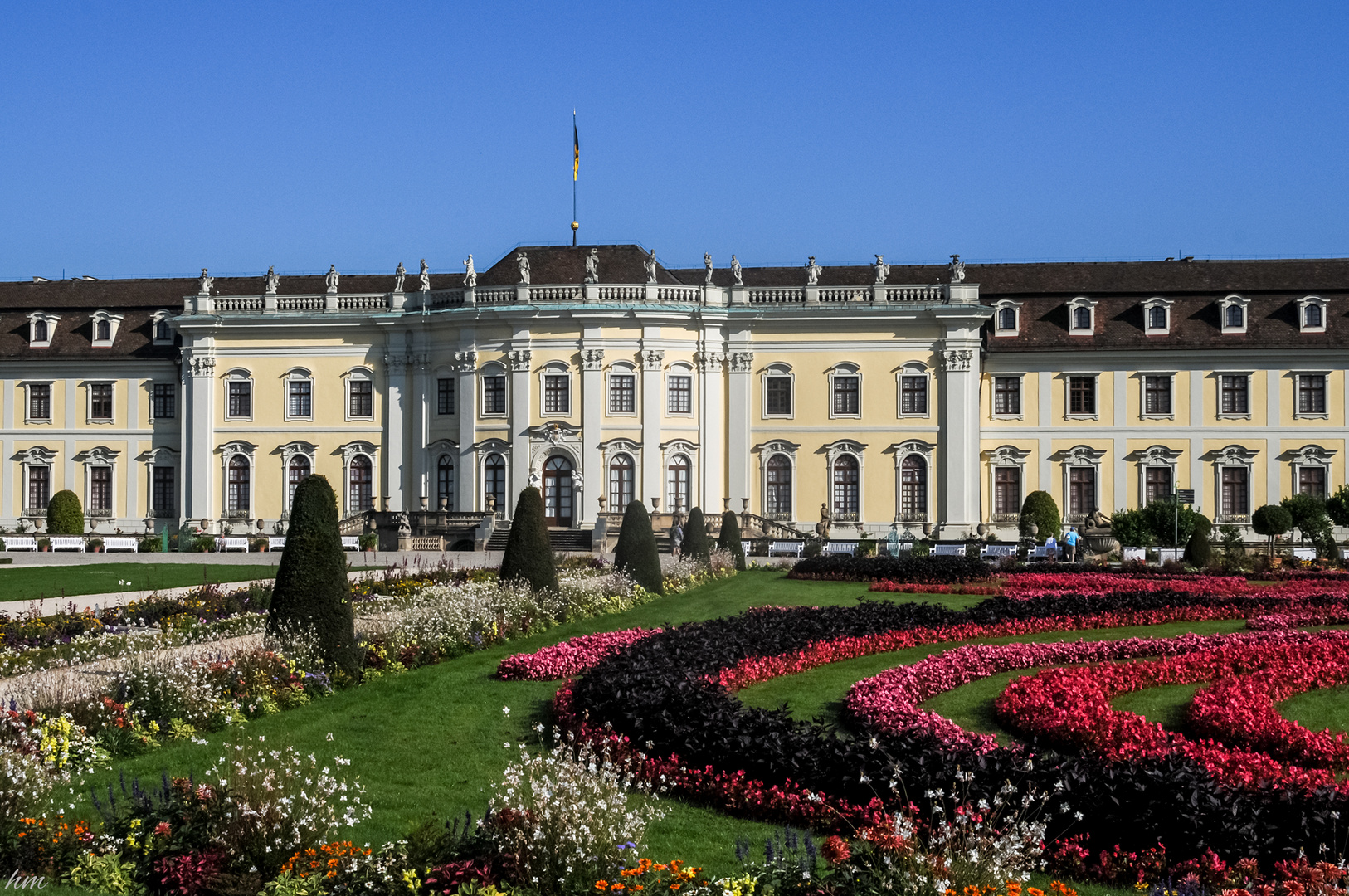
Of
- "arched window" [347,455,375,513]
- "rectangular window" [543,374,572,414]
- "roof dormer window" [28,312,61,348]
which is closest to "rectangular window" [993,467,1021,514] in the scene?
"rectangular window" [543,374,572,414]

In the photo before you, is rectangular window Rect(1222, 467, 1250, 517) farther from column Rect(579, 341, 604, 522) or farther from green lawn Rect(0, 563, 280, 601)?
green lawn Rect(0, 563, 280, 601)

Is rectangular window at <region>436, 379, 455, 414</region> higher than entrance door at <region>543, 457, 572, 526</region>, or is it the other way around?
rectangular window at <region>436, 379, 455, 414</region>

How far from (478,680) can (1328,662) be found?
28.7ft

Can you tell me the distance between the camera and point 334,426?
154 ft

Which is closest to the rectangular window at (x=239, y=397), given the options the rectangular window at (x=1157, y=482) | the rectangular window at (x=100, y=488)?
the rectangular window at (x=100, y=488)

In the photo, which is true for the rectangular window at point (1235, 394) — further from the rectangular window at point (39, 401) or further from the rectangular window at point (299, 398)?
the rectangular window at point (39, 401)

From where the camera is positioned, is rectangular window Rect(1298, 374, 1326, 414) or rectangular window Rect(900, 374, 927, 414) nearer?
rectangular window Rect(1298, 374, 1326, 414)

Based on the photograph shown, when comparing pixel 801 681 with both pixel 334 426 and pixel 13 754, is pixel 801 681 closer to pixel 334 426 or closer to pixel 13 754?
pixel 13 754

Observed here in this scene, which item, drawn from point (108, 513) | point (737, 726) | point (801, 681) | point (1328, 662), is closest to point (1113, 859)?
point (737, 726)

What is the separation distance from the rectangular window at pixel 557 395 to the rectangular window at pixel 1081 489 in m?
16.3

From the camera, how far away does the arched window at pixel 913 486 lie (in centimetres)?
4472

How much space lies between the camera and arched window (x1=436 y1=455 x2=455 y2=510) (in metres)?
45.4

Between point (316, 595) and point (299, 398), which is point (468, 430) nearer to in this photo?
point (299, 398)

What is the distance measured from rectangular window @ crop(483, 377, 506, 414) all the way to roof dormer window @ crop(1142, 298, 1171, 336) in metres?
20.6
